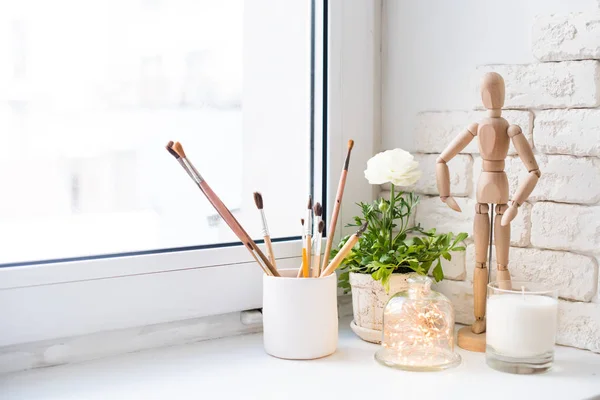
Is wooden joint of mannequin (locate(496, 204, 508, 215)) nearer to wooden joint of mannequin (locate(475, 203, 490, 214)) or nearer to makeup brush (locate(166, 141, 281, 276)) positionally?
wooden joint of mannequin (locate(475, 203, 490, 214))

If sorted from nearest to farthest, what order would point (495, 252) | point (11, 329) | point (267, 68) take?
point (11, 329)
point (495, 252)
point (267, 68)

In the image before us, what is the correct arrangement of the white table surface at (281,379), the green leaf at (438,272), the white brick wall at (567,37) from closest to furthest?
the white table surface at (281,379) → the white brick wall at (567,37) → the green leaf at (438,272)

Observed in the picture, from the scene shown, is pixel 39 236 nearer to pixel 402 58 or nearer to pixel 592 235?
pixel 402 58

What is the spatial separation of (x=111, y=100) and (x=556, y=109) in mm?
653

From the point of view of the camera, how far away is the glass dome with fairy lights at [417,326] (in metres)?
0.94

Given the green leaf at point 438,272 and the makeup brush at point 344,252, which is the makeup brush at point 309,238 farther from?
the green leaf at point 438,272

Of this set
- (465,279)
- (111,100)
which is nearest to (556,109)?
(465,279)

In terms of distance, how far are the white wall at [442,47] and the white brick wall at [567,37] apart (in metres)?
0.01

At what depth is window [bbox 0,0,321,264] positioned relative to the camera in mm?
920

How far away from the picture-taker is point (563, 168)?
0.97 m

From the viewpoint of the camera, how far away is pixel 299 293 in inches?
36.5

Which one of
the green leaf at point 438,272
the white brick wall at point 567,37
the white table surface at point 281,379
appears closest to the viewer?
the white table surface at point 281,379

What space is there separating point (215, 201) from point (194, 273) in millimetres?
163

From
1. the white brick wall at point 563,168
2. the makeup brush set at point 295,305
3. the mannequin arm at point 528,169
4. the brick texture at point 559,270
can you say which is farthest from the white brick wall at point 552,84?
the makeup brush set at point 295,305
